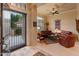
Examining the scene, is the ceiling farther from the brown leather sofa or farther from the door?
the brown leather sofa

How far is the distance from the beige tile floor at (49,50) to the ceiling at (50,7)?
27.3 inches

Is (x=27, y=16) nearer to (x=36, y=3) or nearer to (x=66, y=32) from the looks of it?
(x=36, y=3)

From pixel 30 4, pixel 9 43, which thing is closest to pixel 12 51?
pixel 9 43

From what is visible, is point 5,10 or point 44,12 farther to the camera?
point 44,12

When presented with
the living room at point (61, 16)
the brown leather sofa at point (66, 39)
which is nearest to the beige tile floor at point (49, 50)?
the brown leather sofa at point (66, 39)

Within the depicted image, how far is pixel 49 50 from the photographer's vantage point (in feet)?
9.56

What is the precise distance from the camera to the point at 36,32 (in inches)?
115

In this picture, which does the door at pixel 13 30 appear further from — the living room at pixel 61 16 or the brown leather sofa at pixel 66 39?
the brown leather sofa at pixel 66 39

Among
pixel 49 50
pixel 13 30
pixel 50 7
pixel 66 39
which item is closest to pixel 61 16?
pixel 50 7

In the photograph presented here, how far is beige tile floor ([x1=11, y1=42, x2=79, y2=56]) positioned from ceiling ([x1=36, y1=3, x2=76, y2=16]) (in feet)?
2.28

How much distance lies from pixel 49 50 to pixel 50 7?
35.0 inches

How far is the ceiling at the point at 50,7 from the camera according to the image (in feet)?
9.41

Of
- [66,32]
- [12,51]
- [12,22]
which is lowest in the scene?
[12,51]

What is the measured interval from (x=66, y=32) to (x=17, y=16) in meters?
1.05
